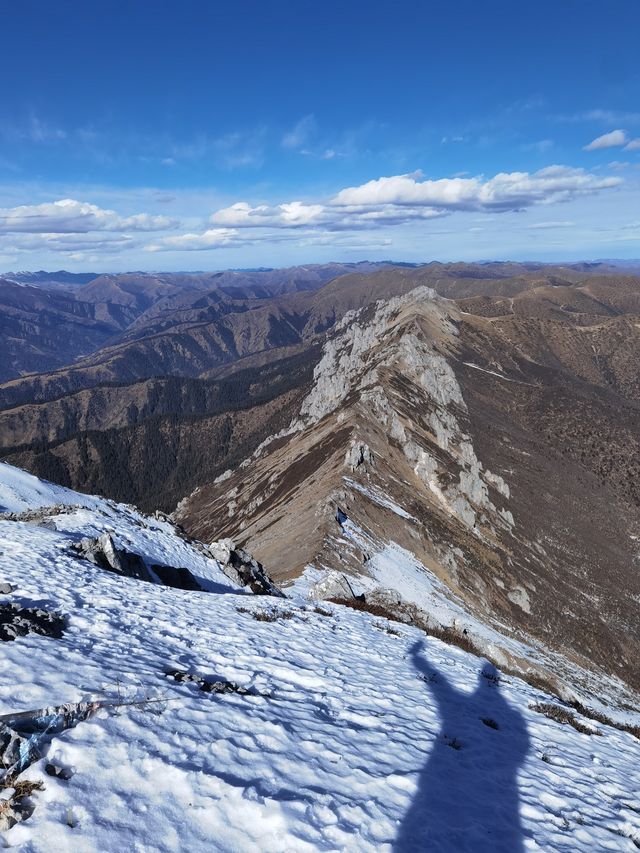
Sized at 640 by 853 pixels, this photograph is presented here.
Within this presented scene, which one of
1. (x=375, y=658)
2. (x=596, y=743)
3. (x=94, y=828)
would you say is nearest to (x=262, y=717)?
(x=94, y=828)

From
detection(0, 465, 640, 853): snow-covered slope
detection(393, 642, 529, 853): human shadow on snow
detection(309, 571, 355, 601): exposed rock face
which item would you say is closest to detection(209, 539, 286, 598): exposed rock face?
detection(309, 571, 355, 601): exposed rock face

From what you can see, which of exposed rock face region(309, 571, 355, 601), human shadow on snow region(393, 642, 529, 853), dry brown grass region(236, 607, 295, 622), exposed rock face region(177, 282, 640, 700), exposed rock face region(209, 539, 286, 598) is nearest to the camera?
human shadow on snow region(393, 642, 529, 853)

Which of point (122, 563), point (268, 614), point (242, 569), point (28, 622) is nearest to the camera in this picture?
point (28, 622)

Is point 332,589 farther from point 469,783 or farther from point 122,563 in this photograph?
point 469,783

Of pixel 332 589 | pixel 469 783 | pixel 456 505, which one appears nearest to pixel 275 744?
pixel 469 783

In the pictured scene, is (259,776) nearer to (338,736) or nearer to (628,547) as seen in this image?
(338,736)

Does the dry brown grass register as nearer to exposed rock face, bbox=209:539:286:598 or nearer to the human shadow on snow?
the human shadow on snow
